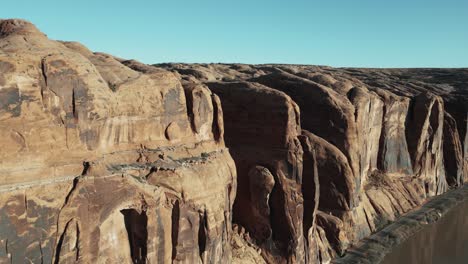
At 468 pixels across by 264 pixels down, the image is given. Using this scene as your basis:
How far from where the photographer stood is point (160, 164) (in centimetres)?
1647

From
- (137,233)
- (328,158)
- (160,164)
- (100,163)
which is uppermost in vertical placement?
(100,163)

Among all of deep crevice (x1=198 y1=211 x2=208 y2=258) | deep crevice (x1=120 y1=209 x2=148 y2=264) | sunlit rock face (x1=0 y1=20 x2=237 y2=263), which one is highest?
sunlit rock face (x1=0 y1=20 x2=237 y2=263)

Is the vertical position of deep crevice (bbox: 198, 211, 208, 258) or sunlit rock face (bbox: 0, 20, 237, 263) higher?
sunlit rock face (bbox: 0, 20, 237, 263)

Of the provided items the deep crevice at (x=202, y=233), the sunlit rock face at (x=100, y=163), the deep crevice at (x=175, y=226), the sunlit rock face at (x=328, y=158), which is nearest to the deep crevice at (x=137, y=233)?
the sunlit rock face at (x=100, y=163)

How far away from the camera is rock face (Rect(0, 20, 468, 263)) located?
12688 mm

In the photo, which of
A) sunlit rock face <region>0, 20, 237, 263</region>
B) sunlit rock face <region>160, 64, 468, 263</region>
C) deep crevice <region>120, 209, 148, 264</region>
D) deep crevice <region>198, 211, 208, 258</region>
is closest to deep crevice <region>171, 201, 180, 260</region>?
sunlit rock face <region>0, 20, 237, 263</region>

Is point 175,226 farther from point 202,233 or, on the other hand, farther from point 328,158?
point 328,158

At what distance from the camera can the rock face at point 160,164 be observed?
12688 mm

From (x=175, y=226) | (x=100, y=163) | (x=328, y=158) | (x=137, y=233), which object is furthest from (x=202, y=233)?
(x=328, y=158)

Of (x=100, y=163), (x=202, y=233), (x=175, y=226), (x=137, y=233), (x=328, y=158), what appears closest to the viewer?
(x=100, y=163)

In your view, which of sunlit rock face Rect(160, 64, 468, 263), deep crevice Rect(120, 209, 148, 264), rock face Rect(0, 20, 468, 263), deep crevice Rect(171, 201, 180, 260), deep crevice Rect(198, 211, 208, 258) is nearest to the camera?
rock face Rect(0, 20, 468, 263)

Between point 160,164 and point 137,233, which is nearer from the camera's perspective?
point 137,233

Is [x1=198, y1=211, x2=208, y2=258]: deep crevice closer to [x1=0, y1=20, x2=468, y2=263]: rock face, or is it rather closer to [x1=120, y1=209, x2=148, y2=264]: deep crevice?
[x1=0, y1=20, x2=468, y2=263]: rock face

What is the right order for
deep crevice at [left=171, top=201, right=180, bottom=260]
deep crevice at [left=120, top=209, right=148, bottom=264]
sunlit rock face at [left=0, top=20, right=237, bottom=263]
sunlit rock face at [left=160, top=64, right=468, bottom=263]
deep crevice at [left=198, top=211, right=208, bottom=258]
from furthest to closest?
1. sunlit rock face at [left=160, top=64, right=468, bottom=263]
2. deep crevice at [left=198, top=211, right=208, bottom=258]
3. deep crevice at [left=171, top=201, right=180, bottom=260]
4. deep crevice at [left=120, top=209, right=148, bottom=264]
5. sunlit rock face at [left=0, top=20, right=237, bottom=263]
